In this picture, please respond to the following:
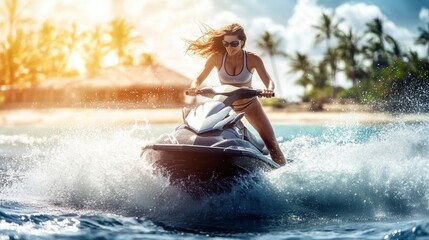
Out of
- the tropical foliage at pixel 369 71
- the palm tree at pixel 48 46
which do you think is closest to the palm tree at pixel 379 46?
the tropical foliage at pixel 369 71

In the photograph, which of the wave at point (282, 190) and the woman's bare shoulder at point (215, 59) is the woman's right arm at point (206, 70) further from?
the wave at point (282, 190)

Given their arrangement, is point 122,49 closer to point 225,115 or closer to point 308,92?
point 308,92

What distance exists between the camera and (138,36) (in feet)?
202

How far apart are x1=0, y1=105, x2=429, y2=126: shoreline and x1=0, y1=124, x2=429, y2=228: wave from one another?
94.7 ft

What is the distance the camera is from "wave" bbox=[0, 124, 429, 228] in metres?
6.38

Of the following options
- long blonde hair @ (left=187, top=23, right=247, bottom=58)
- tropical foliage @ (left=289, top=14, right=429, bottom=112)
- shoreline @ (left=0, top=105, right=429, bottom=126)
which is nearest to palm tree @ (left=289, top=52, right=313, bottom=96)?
tropical foliage @ (left=289, top=14, right=429, bottom=112)

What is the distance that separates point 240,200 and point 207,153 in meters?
0.73

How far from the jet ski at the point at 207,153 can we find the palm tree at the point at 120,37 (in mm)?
54796

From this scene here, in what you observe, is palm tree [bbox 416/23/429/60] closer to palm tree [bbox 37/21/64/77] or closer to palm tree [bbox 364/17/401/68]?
palm tree [bbox 364/17/401/68]

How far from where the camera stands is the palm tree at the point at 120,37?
198 feet

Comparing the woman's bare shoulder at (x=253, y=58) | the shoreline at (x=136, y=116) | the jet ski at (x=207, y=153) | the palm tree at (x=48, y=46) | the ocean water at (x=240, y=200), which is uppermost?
the palm tree at (x=48, y=46)

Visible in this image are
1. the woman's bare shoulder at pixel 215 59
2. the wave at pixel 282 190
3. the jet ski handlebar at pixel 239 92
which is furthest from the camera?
the woman's bare shoulder at pixel 215 59

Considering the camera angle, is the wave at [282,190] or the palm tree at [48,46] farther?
the palm tree at [48,46]

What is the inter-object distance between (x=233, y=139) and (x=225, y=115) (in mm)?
319
